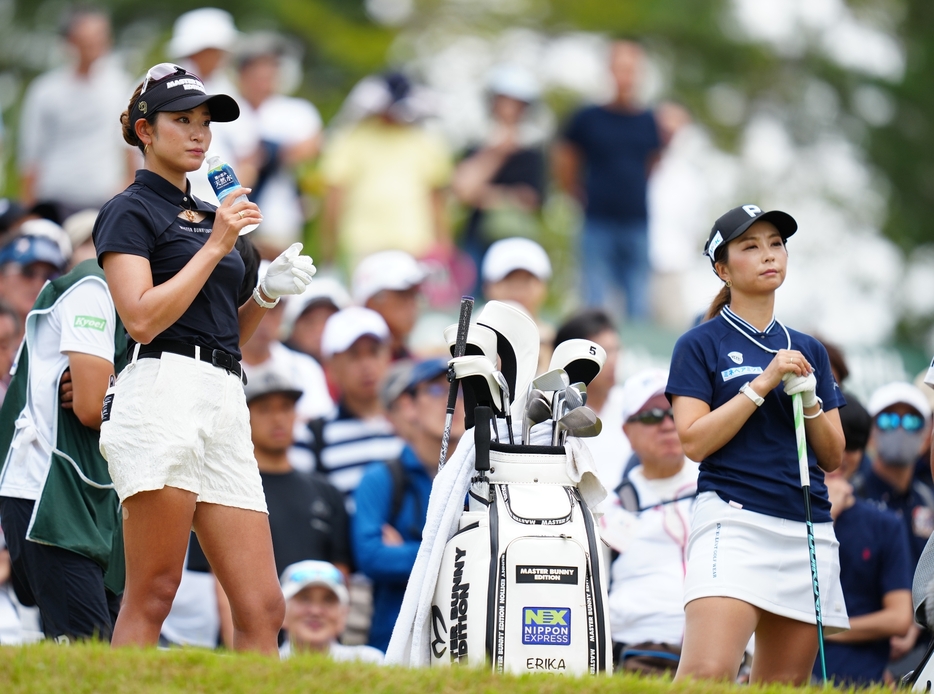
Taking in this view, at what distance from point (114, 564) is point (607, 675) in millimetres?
2239

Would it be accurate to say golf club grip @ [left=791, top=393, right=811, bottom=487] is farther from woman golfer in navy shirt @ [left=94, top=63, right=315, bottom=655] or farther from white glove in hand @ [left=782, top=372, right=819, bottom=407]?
woman golfer in navy shirt @ [left=94, top=63, right=315, bottom=655]

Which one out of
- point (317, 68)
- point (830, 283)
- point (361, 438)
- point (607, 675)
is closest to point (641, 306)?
point (361, 438)

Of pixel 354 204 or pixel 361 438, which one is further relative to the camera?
pixel 354 204

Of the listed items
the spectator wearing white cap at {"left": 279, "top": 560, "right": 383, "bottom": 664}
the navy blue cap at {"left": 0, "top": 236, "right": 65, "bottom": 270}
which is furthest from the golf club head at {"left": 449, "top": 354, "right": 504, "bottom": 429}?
the navy blue cap at {"left": 0, "top": 236, "right": 65, "bottom": 270}

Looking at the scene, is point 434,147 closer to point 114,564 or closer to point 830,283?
point 114,564

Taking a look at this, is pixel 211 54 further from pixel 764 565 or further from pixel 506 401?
pixel 764 565

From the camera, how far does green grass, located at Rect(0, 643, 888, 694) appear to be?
16.1 ft

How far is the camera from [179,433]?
5434 millimetres

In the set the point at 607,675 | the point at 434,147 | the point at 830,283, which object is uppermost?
the point at 830,283

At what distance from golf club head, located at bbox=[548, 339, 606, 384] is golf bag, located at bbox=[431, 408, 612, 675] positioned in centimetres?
53

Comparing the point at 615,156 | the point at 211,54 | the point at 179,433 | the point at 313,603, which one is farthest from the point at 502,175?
the point at 179,433

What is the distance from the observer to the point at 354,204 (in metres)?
13.3

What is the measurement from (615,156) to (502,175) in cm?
106

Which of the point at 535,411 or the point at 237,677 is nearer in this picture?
the point at 237,677
